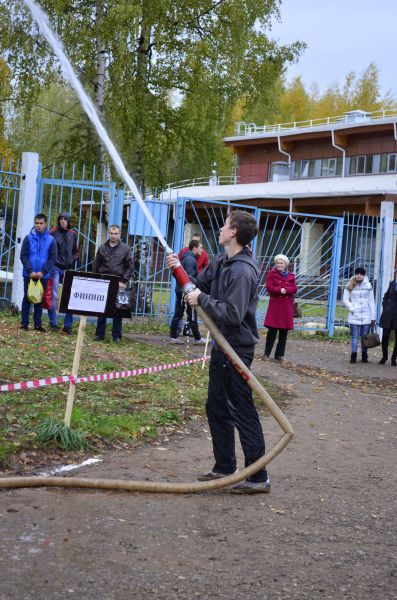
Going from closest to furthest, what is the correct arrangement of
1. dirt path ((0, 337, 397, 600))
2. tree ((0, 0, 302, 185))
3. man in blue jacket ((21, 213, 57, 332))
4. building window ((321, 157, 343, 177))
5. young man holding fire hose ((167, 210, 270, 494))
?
dirt path ((0, 337, 397, 600)) → young man holding fire hose ((167, 210, 270, 494)) → man in blue jacket ((21, 213, 57, 332)) → tree ((0, 0, 302, 185)) → building window ((321, 157, 343, 177))

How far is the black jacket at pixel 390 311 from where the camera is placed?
53.1ft

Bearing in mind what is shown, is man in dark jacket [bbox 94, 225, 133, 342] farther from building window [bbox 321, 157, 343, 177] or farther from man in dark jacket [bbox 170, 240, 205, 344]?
building window [bbox 321, 157, 343, 177]

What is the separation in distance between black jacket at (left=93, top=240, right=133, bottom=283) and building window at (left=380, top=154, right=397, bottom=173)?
2862cm

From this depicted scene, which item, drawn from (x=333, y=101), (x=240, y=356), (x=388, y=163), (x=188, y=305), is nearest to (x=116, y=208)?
(x=188, y=305)

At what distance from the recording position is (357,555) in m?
5.18

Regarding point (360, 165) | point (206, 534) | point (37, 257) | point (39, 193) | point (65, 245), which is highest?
point (360, 165)

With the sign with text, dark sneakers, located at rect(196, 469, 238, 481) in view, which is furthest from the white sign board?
dark sneakers, located at rect(196, 469, 238, 481)

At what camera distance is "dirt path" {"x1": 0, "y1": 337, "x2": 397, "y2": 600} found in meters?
4.40

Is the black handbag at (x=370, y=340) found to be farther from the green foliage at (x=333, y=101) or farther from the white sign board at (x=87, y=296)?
Answer: the green foliage at (x=333, y=101)

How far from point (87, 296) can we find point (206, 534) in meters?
2.95

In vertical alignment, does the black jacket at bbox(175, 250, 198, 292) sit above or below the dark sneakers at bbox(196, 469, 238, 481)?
above

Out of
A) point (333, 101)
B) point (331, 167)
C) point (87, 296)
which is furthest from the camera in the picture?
point (333, 101)

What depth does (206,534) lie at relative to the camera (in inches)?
208

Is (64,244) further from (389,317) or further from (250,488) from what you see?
(250,488)
